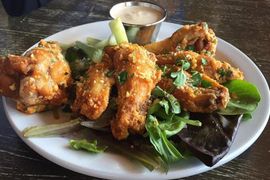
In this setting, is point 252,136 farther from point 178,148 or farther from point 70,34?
point 70,34

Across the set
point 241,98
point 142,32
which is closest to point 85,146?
point 241,98

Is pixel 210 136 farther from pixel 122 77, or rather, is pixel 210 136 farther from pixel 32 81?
pixel 32 81

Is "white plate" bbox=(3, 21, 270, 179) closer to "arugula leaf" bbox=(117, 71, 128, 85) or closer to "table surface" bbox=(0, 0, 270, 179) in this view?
"table surface" bbox=(0, 0, 270, 179)

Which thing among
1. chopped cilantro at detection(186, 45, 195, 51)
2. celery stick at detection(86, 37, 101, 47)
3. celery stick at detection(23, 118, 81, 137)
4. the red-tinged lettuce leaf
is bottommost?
celery stick at detection(86, 37, 101, 47)

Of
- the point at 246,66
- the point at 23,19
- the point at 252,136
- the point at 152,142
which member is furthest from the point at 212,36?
the point at 23,19

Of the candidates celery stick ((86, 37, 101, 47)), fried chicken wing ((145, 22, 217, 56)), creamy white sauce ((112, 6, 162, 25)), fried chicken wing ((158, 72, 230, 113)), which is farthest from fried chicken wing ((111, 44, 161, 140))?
creamy white sauce ((112, 6, 162, 25))

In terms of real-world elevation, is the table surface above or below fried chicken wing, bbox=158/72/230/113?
below
